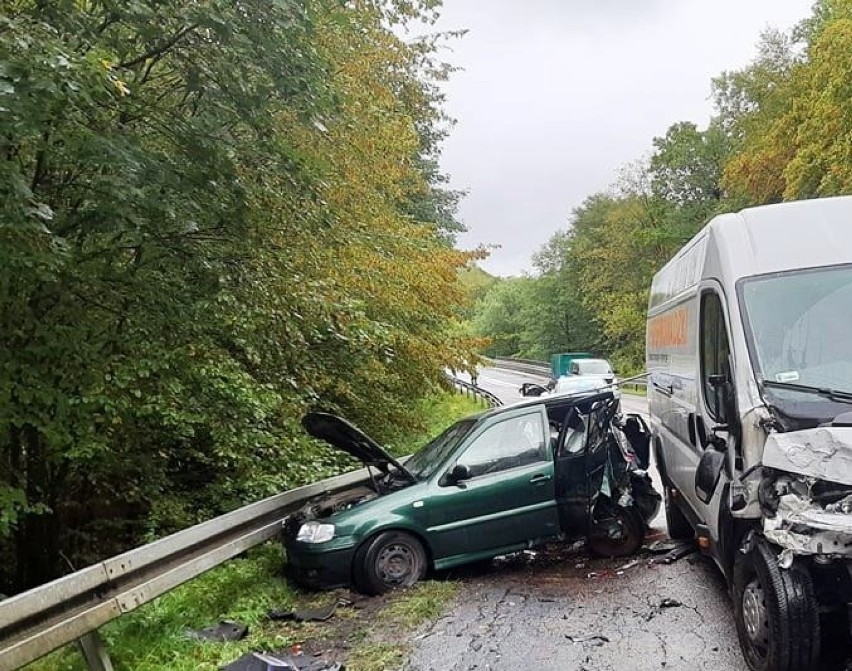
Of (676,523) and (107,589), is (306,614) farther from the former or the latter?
(676,523)

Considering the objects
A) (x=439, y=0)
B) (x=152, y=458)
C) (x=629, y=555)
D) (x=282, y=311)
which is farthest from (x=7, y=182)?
(x=439, y=0)

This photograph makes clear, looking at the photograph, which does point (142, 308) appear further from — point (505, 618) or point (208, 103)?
point (505, 618)

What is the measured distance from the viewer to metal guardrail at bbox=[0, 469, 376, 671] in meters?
3.79

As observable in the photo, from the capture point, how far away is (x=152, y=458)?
811 centimetres

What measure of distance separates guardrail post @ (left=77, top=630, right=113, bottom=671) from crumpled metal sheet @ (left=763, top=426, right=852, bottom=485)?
13.0 ft

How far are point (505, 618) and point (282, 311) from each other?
3.46m


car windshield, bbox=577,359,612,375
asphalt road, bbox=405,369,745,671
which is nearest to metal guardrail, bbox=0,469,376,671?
asphalt road, bbox=405,369,745,671

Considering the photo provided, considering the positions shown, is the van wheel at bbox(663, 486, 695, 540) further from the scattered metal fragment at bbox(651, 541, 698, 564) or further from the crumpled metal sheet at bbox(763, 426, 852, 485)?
the crumpled metal sheet at bbox(763, 426, 852, 485)

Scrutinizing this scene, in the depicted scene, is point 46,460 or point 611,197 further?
point 611,197

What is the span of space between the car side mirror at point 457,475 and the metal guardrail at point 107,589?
5.86 feet

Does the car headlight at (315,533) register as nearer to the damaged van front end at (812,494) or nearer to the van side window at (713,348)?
the van side window at (713,348)

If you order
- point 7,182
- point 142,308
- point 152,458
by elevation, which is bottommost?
point 152,458

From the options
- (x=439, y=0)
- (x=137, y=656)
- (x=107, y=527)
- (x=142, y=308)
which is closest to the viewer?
(x=137, y=656)

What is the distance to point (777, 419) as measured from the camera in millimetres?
4195
